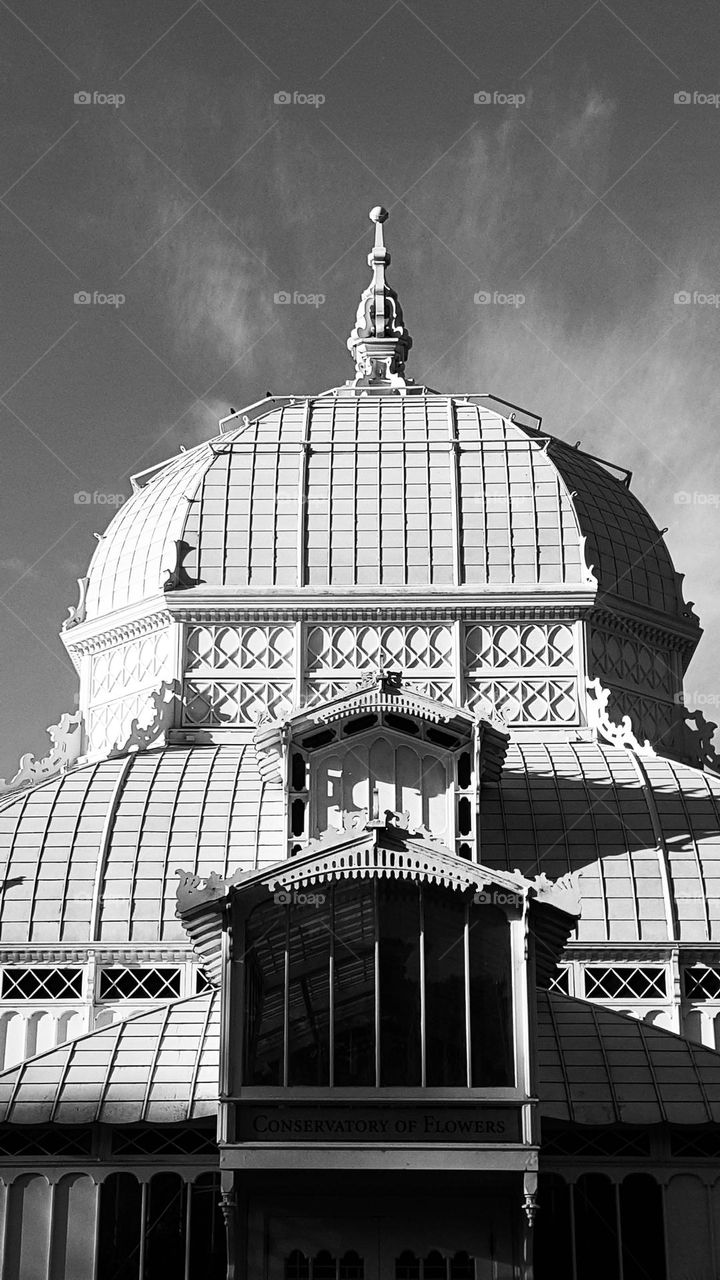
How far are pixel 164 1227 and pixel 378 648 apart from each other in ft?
75.6

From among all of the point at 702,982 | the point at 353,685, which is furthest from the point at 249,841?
the point at 702,982

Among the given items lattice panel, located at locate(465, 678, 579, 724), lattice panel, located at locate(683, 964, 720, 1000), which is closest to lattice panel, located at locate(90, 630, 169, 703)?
lattice panel, located at locate(465, 678, 579, 724)

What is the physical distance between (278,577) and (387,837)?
22.6m

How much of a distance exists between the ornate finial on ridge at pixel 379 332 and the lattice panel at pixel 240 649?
52.0ft

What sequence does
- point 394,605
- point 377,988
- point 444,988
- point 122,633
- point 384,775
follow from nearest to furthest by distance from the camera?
point 377,988 → point 444,988 → point 384,775 → point 394,605 → point 122,633

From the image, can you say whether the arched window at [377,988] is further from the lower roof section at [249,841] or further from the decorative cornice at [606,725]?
the decorative cornice at [606,725]

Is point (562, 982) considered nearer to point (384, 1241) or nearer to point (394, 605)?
point (384, 1241)

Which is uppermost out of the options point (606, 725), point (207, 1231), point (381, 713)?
point (606, 725)

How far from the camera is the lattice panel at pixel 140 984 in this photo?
46.1m

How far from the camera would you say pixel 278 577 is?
59125 millimetres

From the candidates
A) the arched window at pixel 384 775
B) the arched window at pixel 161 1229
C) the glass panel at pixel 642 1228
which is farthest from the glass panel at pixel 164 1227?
the arched window at pixel 384 775

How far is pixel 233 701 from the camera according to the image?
187ft

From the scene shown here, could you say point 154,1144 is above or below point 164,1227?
above

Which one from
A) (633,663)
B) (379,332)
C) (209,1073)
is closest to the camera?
(209,1073)
